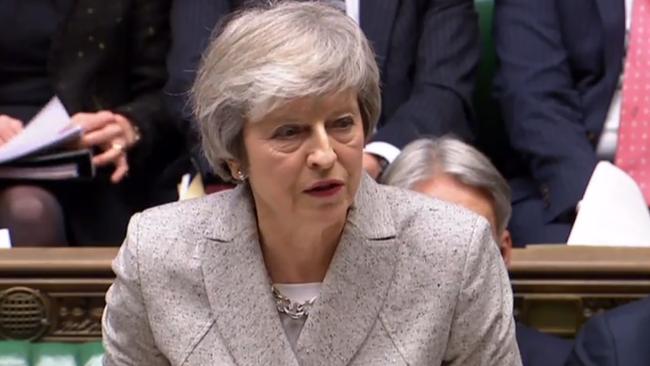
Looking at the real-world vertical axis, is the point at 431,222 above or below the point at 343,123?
below

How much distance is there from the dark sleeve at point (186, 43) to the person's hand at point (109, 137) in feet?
0.31

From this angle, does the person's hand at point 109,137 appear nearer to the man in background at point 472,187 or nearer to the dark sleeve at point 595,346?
the man in background at point 472,187

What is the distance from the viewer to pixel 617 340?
5.50 feet

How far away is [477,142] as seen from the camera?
2.71 m

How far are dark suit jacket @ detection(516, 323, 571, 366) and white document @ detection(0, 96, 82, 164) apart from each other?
2.65 ft

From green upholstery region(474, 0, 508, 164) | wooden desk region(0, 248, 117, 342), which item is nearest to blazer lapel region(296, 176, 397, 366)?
wooden desk region(0, 248, 117, 342)

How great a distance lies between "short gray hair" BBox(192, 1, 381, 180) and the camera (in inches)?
56.2

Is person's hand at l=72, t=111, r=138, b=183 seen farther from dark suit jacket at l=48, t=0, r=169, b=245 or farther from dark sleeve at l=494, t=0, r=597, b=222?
dark sleeve at l=494, t=0, r=597, b=222

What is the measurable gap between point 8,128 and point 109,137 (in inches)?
6.7

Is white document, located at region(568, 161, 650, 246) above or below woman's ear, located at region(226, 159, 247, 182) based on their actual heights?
below

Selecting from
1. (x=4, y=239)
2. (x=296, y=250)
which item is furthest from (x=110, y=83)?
(x=296, y=250)

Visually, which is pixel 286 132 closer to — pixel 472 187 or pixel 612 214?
pixel 472 187

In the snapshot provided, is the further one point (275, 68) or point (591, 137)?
point (591, 137)

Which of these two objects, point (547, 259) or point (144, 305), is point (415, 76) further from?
point (144, 305)
